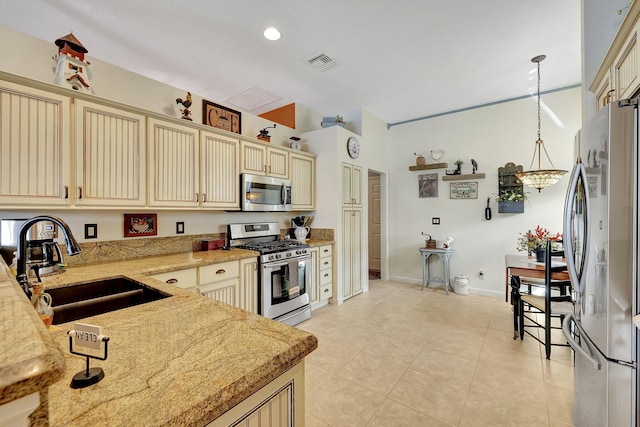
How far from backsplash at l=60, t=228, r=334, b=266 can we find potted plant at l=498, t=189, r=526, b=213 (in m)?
4.04

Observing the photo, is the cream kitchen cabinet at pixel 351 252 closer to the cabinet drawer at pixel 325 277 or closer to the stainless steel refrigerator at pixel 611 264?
the cabinet drawer at pixel 325 277

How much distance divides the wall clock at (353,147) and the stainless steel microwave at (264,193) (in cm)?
117

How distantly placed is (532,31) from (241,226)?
3.62 meters

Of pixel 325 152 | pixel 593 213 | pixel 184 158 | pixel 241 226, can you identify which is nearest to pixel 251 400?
pixel 593 213

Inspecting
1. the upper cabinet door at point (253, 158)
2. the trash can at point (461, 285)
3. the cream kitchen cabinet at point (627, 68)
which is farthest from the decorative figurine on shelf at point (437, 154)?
the cream kitchen cabinet at point (627, 68)

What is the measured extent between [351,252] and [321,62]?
2.63 m

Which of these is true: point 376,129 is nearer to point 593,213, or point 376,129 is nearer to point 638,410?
point 593,213

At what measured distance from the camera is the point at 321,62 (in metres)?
3.09

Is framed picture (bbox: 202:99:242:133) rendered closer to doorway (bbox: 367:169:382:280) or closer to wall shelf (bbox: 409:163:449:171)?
wall shelf (bbox: 409:163:449:171)

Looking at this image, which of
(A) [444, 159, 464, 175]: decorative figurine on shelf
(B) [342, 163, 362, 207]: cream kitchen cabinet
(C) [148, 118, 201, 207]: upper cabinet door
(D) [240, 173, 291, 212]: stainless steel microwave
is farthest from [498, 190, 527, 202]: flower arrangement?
(C) [148, 118, 201, 207]: upper cabinet door

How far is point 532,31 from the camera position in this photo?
8.55 ft

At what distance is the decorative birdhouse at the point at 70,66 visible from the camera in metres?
2.00

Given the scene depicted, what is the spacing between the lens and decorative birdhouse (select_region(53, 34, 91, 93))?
6.57 feet

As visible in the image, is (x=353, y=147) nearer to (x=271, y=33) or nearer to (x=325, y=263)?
(x=325, y=263)
